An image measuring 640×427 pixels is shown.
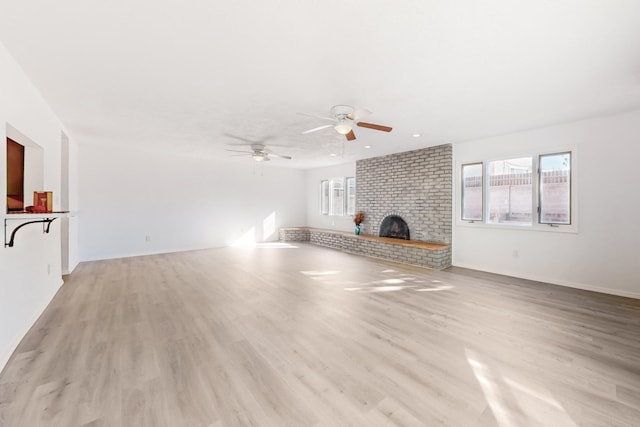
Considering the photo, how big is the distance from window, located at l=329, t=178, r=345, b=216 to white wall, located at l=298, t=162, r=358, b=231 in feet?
0.60

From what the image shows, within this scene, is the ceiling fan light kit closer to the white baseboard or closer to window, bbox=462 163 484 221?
window, bbox=462 163 484 221

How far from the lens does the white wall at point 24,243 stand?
7.08 feet

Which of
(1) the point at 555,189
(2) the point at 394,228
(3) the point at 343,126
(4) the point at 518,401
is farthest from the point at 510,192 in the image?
(4) the point at 518,401

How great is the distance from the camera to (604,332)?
2670 mm

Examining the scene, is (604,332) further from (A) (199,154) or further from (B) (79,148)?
(B) (79,148)

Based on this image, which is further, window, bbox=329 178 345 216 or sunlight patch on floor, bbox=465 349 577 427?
window, bbox=329 178 345 216

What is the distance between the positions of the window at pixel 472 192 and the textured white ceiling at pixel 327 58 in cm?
134

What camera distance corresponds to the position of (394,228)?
6.66 meters

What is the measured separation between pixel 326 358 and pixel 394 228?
16.1 feet

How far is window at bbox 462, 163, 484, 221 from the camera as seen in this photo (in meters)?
5.21

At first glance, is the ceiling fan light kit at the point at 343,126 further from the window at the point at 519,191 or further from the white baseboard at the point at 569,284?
the white baseboard at the point at 569,284

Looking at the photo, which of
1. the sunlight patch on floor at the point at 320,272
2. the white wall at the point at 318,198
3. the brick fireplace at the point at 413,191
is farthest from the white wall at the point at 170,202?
the sunlight patch on floor at the point at 320,272

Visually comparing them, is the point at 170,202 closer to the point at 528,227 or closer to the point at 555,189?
the point at 528,227

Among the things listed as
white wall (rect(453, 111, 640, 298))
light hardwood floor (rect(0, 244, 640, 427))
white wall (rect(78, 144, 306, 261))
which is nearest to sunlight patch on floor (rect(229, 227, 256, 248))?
white wall (rect(78, 144, 306, 261))
